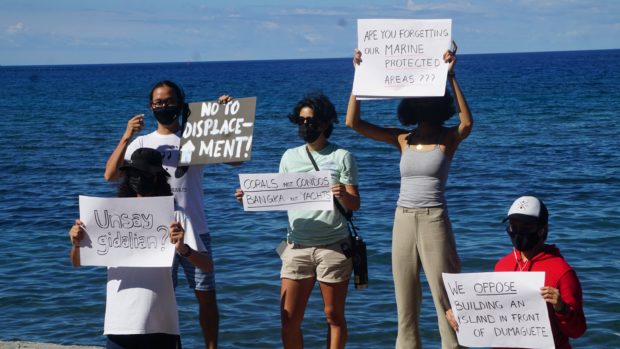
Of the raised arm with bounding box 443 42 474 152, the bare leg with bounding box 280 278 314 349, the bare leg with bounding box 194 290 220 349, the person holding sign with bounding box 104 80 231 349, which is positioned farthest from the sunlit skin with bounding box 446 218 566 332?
the bare leg with bounding box 194 290 220 349

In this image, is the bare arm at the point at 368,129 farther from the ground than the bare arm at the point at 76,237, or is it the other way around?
the bare arm at the point at 368,129

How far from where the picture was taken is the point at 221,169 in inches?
858

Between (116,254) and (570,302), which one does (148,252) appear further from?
(570,302)

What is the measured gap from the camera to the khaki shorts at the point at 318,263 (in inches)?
244

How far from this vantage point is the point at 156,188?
5.38m

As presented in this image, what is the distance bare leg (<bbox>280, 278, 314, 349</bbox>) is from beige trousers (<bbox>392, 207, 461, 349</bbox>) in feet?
2.32

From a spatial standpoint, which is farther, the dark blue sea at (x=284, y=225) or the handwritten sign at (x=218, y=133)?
the dark blue sea at (x=284, y=225)

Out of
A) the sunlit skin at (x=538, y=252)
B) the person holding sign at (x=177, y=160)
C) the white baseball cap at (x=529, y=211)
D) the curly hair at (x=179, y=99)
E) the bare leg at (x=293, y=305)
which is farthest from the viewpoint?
the bare leg at (x=293, y=305)

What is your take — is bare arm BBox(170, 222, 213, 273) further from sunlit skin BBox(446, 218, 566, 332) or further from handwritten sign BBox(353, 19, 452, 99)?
sunlit skin BBox(446, 218, 566, 332)

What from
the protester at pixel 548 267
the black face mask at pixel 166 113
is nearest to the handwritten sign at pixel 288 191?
the black face mask at pixel 166 113

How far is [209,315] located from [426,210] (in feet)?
5.43

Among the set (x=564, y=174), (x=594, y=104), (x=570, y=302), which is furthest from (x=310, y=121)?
(x=594, y=104)

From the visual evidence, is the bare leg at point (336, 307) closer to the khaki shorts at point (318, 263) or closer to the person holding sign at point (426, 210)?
the khaki shorts at point (318, 263)

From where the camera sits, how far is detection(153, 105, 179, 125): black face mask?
6.11 meters
